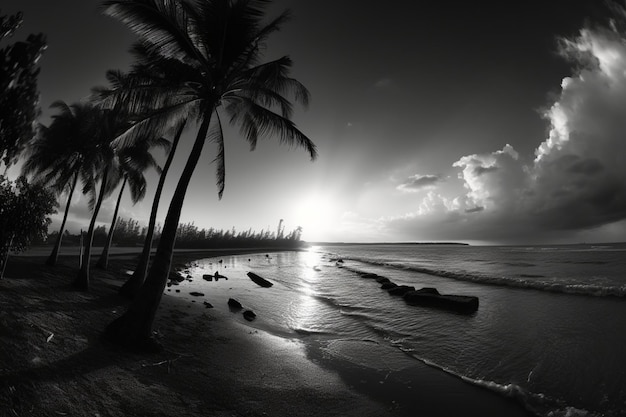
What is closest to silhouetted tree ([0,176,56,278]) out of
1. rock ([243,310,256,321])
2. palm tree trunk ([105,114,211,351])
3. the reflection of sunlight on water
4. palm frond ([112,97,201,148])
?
palm frond ([112,97,201,148])

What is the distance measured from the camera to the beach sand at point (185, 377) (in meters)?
3.77

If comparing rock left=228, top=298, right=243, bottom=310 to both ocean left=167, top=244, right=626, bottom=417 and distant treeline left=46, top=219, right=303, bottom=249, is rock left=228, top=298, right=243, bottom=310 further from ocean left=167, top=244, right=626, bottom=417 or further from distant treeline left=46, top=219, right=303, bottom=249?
distant treeline left=46, top=219, right=303, bottom=249

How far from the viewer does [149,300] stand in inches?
251

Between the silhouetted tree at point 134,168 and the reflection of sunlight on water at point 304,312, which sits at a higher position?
the silhouetted tree at point 134,168

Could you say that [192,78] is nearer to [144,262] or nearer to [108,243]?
[144,262]

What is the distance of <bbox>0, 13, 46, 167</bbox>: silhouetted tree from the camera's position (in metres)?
2.97

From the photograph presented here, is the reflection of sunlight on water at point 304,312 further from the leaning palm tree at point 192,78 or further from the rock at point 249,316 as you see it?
the leaning palm tree at point 192,78

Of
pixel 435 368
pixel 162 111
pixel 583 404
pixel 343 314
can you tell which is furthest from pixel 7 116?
pixel 343 314

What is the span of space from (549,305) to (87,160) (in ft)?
76.9

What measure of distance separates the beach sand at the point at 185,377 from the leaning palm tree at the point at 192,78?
118 cm

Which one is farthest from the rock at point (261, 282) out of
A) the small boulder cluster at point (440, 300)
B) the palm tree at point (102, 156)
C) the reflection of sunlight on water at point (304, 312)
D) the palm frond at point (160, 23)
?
the palm frond at point (160, 23)

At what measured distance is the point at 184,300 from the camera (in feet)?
40.9

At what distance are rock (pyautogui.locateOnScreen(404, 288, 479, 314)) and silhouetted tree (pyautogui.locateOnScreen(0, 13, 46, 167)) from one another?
15.0 metres

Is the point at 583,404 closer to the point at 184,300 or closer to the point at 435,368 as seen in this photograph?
the point at 435,368
